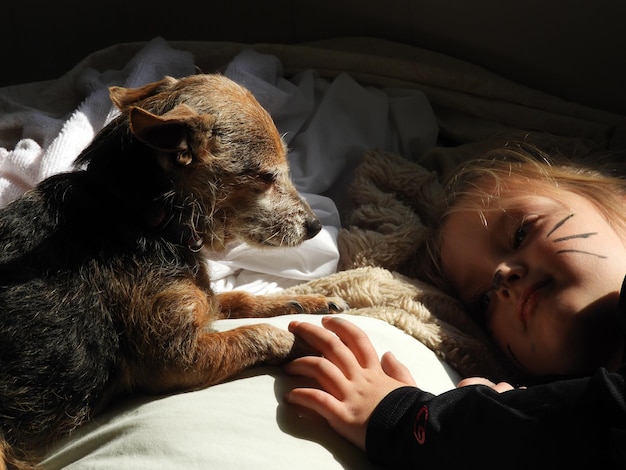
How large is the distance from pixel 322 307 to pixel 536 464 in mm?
786

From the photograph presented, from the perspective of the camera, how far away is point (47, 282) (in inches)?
61.4

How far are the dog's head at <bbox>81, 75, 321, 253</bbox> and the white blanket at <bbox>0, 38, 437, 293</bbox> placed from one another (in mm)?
327

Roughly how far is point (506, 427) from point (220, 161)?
0.90 meters

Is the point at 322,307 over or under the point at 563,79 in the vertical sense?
under

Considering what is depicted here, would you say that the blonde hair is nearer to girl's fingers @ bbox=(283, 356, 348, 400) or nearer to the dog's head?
the dog's head

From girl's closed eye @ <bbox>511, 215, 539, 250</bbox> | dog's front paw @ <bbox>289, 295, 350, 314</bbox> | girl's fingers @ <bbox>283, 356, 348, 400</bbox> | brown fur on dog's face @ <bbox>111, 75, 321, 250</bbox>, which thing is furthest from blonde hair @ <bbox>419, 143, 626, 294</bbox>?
girl's fingers @ <bbox>283, 356, 348, 400</bbox>

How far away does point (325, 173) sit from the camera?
8.53 feet

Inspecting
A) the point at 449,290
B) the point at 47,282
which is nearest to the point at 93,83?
the point at 47,282

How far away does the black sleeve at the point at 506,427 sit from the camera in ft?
4.32

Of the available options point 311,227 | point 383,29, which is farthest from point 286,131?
point 311,227

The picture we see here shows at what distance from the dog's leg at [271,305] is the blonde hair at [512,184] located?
46 centimetres

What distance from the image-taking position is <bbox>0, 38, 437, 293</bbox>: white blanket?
2.28 meters

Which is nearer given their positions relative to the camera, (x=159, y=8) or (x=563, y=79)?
(x=563, y=79)

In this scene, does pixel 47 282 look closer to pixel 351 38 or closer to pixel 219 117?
pixel 219 117
